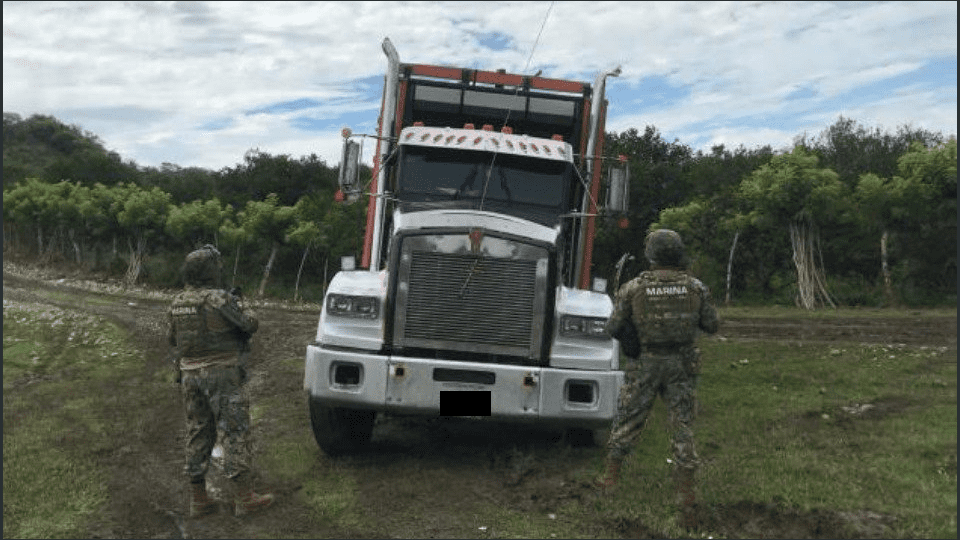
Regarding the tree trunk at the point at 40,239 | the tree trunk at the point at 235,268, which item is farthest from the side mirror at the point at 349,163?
the tree trunk at the point at 40,239

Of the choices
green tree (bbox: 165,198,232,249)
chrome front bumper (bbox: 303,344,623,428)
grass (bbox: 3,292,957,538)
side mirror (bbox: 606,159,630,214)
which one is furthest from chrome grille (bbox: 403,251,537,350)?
green tree (bbox: 165,198,232,249)

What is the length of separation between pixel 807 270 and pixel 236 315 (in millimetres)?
19004

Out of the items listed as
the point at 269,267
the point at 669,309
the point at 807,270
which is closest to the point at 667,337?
the point at 669,309

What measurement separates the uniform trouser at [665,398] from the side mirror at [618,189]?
7.93ft

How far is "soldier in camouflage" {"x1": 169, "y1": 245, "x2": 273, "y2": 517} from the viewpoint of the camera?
5.23 metres

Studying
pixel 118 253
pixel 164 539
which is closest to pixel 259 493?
pixel 164 539

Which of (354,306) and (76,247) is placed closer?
(354,306)

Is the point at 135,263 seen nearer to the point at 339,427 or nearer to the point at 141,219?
the point at 141,219

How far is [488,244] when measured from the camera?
19.6 ft

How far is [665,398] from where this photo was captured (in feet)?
17.2

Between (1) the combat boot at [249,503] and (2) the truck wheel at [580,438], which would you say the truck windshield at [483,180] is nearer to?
(2) the truck wheel at [580,438]

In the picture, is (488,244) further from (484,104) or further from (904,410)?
(904,410)

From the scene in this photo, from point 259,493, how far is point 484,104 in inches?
186

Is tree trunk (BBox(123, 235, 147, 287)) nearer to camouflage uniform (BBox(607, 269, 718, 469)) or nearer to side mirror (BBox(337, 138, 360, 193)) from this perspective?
side mirror (BBox(337, 138, 360, 193))
